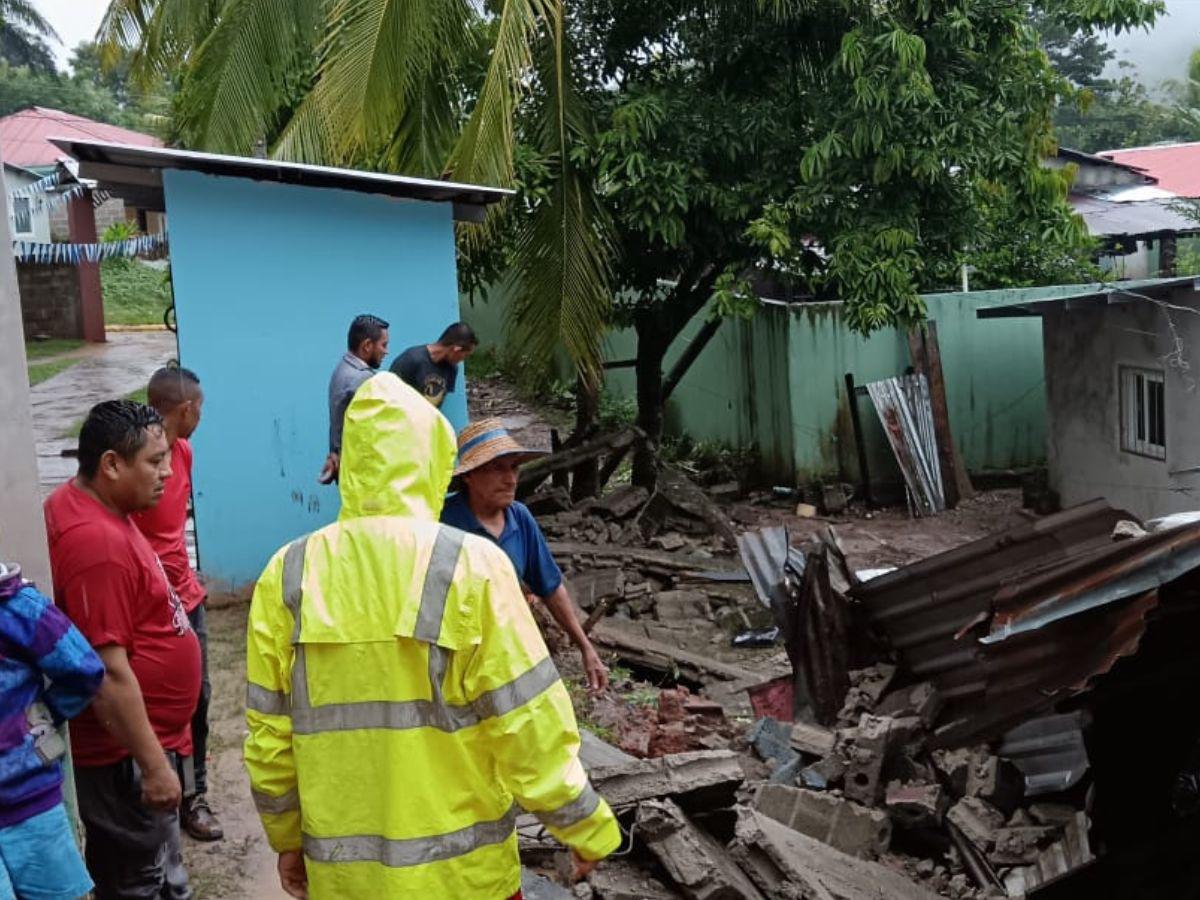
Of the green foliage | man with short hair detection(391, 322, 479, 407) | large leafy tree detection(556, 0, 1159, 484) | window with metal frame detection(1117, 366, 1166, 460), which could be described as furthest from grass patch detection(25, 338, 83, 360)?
window with metal frame detection(1117, 366, 1166, 460)

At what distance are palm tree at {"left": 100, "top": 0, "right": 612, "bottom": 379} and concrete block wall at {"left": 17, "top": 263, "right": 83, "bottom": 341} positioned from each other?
1492 centimetres

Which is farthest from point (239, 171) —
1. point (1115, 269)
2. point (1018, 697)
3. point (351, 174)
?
point (1115, 269)

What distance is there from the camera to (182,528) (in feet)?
15.1

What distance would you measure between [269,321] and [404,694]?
5.64 meters

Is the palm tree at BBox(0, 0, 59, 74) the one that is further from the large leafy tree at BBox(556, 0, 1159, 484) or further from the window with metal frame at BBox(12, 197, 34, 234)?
the large leafy tree at BBox(556, 0, 1159, 484)

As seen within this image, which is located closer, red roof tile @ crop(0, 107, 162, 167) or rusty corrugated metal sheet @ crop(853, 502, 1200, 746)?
rusty corrugated metal sheet @ crop(853, 502, 1200, 746)

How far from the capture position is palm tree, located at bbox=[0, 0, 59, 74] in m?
42.8

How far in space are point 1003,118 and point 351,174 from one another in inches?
228

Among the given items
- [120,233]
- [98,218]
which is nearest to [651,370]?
[120,233]

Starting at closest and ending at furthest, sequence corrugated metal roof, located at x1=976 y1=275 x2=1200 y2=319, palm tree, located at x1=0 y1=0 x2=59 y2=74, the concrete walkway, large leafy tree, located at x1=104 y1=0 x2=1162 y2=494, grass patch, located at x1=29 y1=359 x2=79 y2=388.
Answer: large leafy tree, located at x1=104 y1=0 x2=1162 y2=494, corrugated metal roof, located at x1=976 y1=275 x2=1200 y2=319, the concrete walkway, grass patch, located at x1=29 y1=359 x2=79 y2=388, palm tree, located at x1=0 y1=0 x2=59 y2=74

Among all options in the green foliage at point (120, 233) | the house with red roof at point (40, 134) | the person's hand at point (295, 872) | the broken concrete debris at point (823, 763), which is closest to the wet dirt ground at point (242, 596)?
the broken concrete debris at point (823, 763)

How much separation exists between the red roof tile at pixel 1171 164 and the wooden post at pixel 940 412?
11887mm

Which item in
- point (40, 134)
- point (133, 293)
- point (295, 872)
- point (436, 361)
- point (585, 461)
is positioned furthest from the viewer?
point (40, 134)

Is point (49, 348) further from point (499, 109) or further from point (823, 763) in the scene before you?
point (823, 763)
